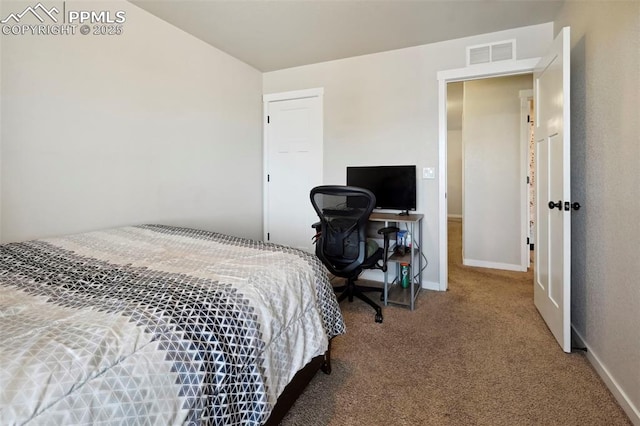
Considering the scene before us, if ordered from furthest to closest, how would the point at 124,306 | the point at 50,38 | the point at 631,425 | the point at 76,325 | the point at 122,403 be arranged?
the point at 50,38 < the point at 631,425 < the point at 124,306 < the point at 76,325 < the point at 122,403

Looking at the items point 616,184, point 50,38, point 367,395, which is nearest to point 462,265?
point 616,184

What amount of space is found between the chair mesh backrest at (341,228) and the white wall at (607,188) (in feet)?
4.41

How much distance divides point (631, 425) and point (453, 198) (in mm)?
7542

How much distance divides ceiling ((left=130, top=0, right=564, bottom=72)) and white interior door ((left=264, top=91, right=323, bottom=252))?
0.66 m

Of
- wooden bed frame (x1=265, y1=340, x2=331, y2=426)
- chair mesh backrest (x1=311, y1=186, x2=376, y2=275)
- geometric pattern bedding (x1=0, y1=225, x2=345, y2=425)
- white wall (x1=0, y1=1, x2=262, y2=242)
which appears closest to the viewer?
geometric pattern bedding (x1=0, y1=225, x2=345, y2=425)

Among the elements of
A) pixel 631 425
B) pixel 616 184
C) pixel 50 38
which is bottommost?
pixel 631 425

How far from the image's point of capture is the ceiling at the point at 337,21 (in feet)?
7.93

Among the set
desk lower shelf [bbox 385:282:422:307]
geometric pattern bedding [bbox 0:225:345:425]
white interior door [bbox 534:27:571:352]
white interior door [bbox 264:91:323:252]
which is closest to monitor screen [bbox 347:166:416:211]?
white interior door [bbox 264:91:323:252]

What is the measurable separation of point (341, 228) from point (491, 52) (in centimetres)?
216

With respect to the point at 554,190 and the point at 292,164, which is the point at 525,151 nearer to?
the point at 554,190

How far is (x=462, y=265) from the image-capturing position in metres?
4.10

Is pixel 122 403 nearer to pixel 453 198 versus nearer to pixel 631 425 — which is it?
pixel 631 425

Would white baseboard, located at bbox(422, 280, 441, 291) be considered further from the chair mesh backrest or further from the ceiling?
the ceiling

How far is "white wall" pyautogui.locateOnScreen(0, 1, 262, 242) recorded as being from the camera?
1.86m
